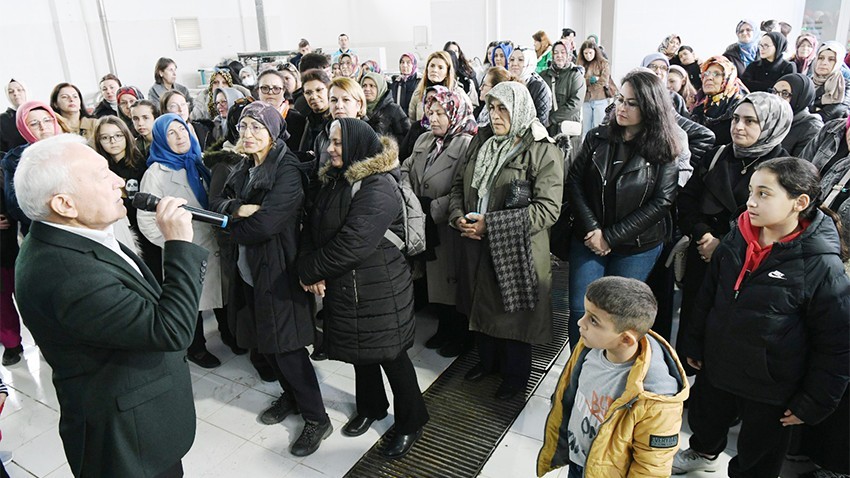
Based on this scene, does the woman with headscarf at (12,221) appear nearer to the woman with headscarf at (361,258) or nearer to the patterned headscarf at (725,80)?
the woman with headscarf at (361,258)

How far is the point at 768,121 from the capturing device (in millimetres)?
2281

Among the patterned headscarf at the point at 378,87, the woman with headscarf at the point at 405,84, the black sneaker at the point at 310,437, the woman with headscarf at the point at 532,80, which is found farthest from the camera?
the woman with headscarf at the point at 405,84

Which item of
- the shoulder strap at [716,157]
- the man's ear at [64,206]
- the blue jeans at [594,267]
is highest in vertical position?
the man's ear at [64,206]

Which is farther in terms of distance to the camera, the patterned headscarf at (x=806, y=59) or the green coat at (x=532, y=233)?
the patterned headscarf at (x=806, y=59)

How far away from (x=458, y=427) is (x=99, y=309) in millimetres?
1900

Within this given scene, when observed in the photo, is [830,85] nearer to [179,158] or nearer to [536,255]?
[536,255]

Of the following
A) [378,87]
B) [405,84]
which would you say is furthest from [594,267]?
[405,84]

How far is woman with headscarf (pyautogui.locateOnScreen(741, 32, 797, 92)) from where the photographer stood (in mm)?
5617

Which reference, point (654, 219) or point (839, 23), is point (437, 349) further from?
point (839, 23)

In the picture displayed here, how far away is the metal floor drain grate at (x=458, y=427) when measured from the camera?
2.47 m

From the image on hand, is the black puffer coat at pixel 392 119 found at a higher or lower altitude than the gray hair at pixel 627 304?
higher

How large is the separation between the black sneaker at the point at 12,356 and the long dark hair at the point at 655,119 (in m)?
4.11

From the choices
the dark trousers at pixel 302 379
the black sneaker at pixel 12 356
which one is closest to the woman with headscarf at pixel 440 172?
the dark trousers at pixel 302 379

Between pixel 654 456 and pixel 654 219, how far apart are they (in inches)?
51.4
